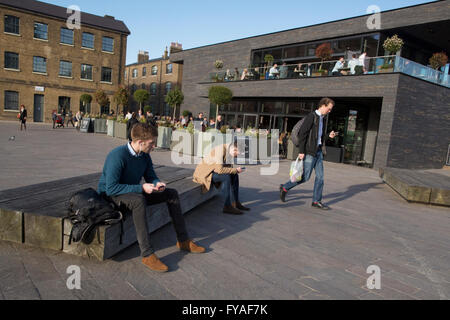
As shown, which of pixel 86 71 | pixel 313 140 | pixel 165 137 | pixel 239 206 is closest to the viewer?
pixel 239 206

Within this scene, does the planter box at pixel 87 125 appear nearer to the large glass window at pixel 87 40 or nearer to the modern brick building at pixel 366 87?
the modern brick building at pixel 366 87

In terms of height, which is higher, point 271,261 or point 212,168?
point 212,168

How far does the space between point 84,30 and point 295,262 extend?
34937mm

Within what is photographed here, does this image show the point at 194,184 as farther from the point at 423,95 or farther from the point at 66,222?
the point at 423,95

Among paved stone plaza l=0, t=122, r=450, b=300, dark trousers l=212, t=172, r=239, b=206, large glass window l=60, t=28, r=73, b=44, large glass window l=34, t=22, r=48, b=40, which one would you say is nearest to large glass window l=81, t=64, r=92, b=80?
large glass window l=60, t=28, r=73, b=44

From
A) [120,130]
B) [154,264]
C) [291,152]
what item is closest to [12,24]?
[120,130]

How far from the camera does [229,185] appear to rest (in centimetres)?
504

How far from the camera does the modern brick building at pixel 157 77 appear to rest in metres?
38.0

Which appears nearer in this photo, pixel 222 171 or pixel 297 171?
pixel 222 171

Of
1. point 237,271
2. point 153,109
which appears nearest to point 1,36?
point 153,109

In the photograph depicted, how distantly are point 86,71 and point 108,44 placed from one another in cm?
388

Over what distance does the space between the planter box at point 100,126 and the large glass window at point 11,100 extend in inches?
515

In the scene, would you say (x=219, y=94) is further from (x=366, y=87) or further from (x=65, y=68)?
(x=65, y=68)

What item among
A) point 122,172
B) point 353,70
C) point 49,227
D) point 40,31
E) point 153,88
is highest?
point 40,31
